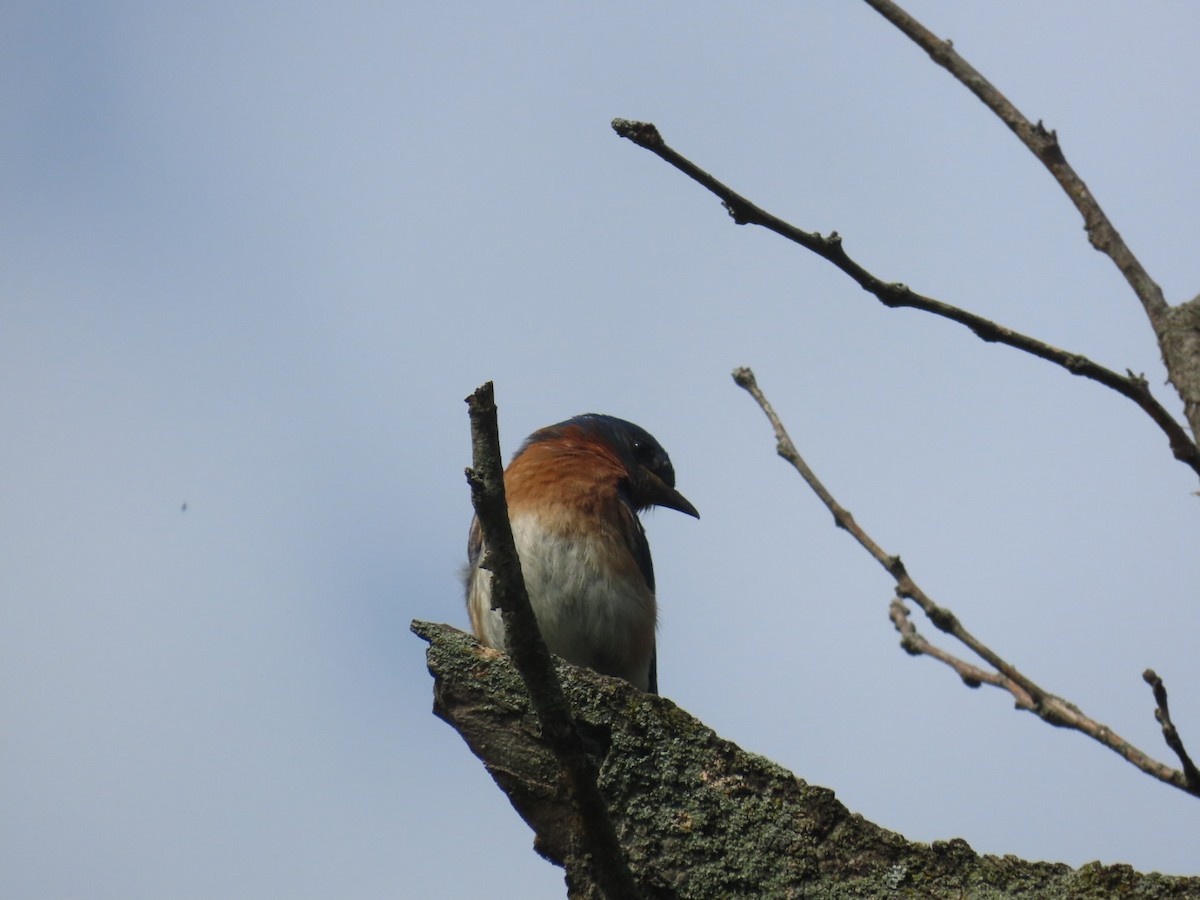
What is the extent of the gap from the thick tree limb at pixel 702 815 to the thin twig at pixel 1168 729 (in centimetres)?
133

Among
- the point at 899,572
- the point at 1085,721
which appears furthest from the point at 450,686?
the point at 1085,721

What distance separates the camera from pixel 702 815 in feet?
12.9

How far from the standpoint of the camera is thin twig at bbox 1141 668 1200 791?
6.68 ft

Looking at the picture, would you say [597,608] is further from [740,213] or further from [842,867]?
[740,213]

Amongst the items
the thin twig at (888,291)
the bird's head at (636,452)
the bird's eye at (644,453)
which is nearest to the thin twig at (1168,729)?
the thin twig at (888,291)

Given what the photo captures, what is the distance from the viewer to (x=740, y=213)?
2.43 meters

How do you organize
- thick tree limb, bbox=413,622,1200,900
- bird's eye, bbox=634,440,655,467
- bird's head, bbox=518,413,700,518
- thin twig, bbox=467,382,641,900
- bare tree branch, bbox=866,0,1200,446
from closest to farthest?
bare tree branch, bbox=866,0,1200,446 → thin twig, bbox=467,382,641,900 → thick tree limb, bbox=413,622,1200,900 → bird's head, bbox=518,413,700,518 → bird's eye, bbox=634,440,655,467

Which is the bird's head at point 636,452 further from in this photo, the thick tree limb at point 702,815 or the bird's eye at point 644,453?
the thick tree limb at point 702,815

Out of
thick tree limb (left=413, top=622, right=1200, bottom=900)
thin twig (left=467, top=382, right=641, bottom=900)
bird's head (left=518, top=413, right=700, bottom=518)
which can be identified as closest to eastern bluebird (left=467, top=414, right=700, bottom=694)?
bird's head (left=518, top=413, right=700, bottom=518)

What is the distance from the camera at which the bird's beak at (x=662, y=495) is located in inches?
353

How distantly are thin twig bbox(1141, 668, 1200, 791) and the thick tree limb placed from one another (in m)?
1.33

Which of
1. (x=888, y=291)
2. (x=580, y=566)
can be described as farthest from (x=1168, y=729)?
(x=580, y=566)

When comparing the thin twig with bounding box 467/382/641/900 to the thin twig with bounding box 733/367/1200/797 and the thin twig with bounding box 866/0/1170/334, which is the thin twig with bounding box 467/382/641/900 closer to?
the thin twig with bounding box 733/367/1200/797

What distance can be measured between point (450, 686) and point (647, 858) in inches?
35.5
